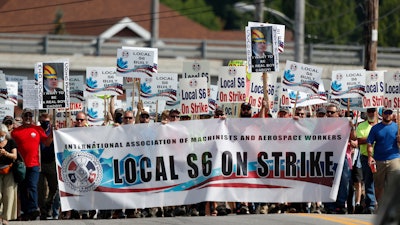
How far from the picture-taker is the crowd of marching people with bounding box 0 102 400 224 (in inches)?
796

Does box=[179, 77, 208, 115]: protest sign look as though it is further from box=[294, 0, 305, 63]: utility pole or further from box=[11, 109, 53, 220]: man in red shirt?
box=[294, 0, 305, 63]: utility pole

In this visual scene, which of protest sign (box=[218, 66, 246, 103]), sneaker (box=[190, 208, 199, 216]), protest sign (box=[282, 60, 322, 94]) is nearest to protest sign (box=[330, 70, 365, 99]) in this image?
protest sign (box=[282, 60, 322, 94])

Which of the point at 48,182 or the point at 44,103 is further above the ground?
the point at 44,103

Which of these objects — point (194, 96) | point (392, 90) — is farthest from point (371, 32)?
point (194, 96)

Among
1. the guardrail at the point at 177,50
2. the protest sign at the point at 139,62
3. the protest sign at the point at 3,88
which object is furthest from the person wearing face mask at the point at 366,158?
the guardrail at the point at 177,50

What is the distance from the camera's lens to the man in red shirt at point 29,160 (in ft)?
66.2

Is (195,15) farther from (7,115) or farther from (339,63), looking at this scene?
(7,115)

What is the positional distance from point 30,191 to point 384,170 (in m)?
5.39

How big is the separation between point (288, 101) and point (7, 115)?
4.99 meters

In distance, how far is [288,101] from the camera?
23.9 metres

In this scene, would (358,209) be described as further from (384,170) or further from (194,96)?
(194,96)

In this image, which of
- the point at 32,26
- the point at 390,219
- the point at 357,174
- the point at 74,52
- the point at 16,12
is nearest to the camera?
the point at 390,219

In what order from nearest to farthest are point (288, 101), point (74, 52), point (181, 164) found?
point (181, 164) → point (288, 101) → point (74, 52)

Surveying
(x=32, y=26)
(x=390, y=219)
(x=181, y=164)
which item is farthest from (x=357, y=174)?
(x=32, y=26)
